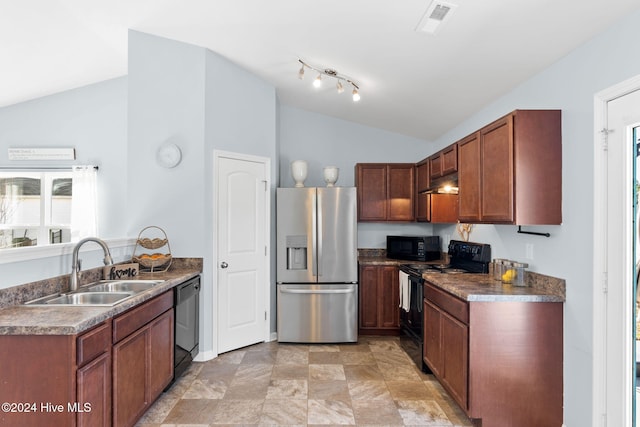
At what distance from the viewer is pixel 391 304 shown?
4.25m

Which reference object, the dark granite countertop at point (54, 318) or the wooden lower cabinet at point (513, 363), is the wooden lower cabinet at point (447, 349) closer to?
the wooden lower cabinet at point (513, 363)

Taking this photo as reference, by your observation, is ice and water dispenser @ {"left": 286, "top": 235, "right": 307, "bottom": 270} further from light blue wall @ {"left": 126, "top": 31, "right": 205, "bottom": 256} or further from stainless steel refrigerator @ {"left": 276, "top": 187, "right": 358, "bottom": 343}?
light blue wall @ {"left": 126, "top": 31, "right": 205, "bottom": 256}

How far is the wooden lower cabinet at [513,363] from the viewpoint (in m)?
2.26

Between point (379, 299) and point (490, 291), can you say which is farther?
point (379, 299)

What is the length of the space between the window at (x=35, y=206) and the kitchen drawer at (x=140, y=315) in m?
3.14

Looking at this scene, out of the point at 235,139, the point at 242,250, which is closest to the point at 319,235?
the point at 242,250

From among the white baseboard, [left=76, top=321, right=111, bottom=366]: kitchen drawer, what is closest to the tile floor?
the white baseboard

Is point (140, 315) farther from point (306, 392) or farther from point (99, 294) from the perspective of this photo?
point (306, 392)

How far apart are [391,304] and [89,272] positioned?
3.16 metres

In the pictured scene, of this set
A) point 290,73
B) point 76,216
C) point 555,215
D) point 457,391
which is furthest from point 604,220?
point 76,216

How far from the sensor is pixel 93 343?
179 cm

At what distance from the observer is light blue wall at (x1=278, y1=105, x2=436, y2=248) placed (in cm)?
490

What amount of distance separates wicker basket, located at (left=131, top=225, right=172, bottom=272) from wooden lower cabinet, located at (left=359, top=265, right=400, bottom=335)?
2223 mm

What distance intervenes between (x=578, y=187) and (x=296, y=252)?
9.02ft
